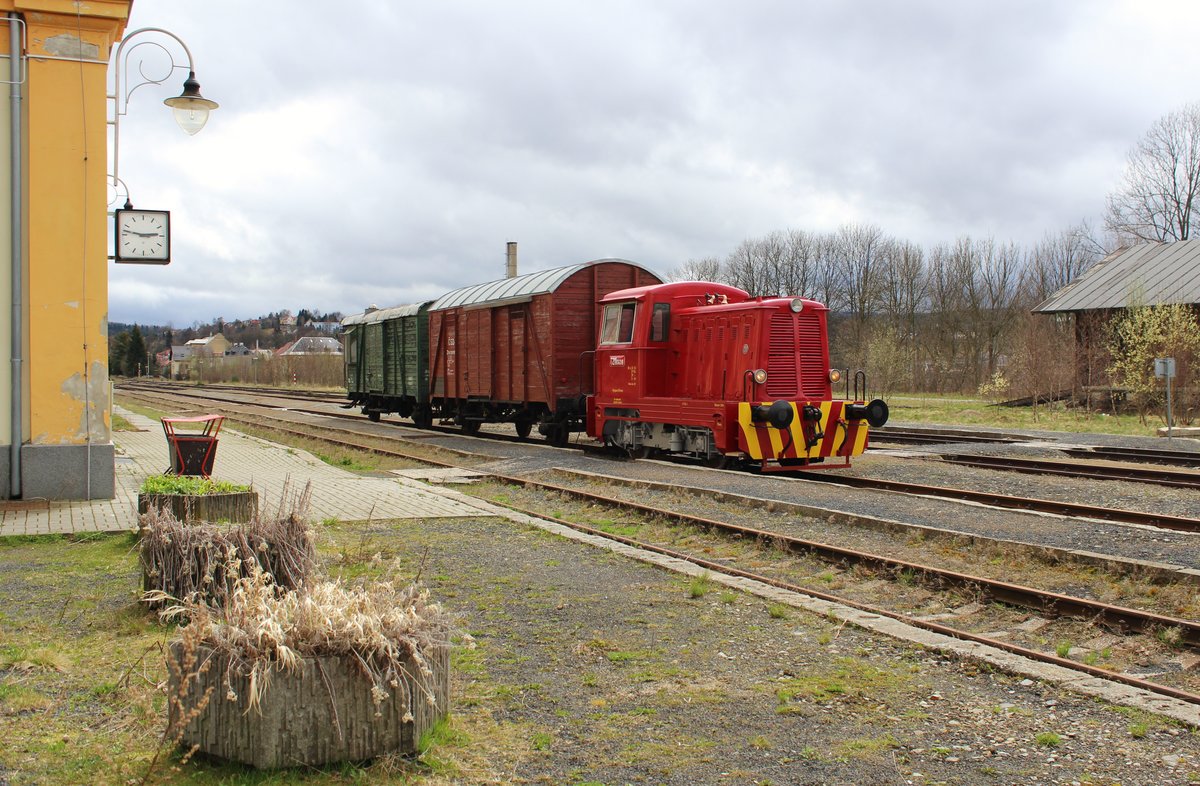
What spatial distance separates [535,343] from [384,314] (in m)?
11.3

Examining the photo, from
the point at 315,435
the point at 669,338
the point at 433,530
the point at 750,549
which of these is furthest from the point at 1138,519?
the point at 315,435

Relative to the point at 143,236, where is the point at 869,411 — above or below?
below

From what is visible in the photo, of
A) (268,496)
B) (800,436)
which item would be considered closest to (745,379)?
(800,436)

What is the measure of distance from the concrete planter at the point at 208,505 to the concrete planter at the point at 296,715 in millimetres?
4255

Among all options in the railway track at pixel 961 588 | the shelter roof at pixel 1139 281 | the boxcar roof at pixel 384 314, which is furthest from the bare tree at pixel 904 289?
the railway track at pixel 961 588

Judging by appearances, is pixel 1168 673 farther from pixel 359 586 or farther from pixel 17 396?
pixel 17 396

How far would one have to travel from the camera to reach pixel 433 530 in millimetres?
10195

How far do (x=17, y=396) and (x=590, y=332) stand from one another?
1173 centimetres

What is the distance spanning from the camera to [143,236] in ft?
36.9

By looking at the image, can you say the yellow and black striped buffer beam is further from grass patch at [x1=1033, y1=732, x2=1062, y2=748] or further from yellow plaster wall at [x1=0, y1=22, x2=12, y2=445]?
grass patch at [x1=1033, y1=732, x2=1062, y2=748]

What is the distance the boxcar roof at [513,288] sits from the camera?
2050cm

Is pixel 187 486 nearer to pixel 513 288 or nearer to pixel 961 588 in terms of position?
pixel 961 588

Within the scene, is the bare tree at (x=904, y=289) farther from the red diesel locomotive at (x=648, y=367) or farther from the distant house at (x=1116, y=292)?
the red diesel locomotive at (x=648, y=367)

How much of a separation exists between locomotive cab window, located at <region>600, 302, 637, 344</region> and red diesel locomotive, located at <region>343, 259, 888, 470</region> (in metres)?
0.03
